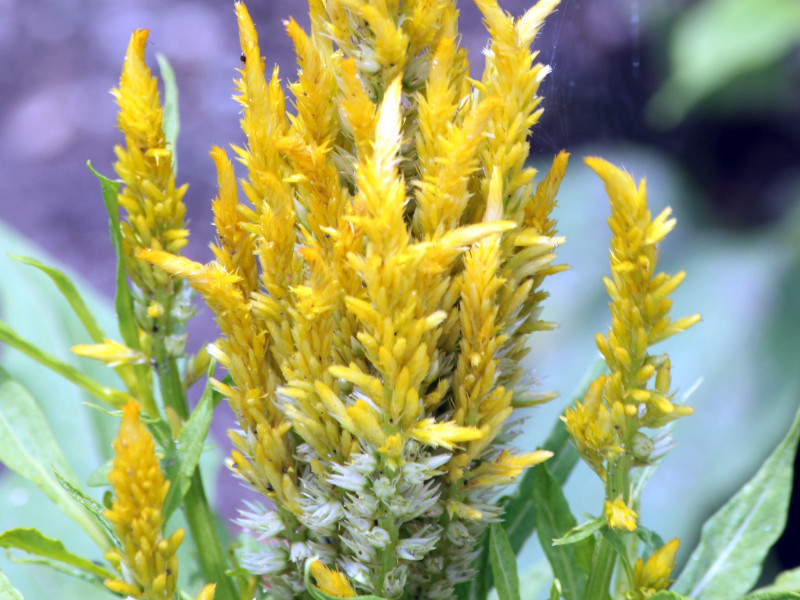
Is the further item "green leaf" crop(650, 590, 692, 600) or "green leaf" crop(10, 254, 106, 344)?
"green leaf" crop(10, 254, 106, 344)

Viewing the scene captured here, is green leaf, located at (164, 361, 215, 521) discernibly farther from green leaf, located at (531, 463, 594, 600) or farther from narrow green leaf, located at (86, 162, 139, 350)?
green leaf, located at (531, 463, 594, 600)

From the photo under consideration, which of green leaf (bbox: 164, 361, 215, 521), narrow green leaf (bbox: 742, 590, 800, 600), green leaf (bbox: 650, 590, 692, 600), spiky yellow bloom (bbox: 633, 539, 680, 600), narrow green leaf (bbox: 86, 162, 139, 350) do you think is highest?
narrow green leaf (bbox: 86, 162, 139, 350)

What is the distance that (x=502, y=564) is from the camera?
2.08ft

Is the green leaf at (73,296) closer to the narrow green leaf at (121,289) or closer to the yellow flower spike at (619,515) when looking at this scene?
the narrow green leaf at (121,289)

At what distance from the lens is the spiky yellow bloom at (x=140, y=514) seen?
473 millimetres

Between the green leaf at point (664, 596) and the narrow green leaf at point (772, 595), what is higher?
the green leaf at point (664, 596)

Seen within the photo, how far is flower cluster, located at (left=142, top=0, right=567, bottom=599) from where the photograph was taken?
48 centimetres

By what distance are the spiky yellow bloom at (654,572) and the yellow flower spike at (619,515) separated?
6 centimetres

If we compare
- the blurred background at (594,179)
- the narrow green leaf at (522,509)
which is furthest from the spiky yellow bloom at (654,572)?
the blurred background at (594,179)

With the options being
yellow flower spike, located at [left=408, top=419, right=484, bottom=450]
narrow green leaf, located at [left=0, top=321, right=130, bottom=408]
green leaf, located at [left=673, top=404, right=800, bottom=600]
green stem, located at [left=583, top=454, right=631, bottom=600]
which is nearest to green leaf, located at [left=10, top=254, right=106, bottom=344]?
narrow green leaf, located at [left=0, top=321, right=130, bottom=408]

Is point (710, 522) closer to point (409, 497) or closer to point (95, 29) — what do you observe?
point (409, 497)

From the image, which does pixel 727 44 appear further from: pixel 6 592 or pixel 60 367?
pixel 6 592

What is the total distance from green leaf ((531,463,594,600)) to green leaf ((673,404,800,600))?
0.14 metres

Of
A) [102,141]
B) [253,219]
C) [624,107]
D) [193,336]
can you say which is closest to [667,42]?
[624,107]
